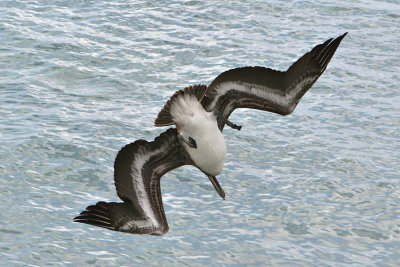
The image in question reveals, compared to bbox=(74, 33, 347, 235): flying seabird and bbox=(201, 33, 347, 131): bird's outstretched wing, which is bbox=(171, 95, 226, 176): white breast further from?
bbox=(201, 33, 347, 131): bird's outstretched wing

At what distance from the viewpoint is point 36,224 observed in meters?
19.3

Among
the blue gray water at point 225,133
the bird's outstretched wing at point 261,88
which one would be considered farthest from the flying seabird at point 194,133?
the blue gray water at point 225,133

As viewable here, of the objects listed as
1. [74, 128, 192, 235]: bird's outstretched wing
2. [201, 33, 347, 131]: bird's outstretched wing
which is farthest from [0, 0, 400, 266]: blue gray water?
[201, 33, 347, 131]: bird's outstretched wing

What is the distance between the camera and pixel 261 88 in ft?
41.1

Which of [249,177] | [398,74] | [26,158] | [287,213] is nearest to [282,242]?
[287,213]

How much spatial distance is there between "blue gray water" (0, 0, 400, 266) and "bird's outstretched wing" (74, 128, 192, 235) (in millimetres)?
5463

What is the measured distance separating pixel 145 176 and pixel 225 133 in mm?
10946

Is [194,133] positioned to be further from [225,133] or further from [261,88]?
[225,133]

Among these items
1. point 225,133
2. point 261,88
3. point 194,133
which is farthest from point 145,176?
point 225,133

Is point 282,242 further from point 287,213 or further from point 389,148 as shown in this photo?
point 389,148

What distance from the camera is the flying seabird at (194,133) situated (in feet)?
39.4

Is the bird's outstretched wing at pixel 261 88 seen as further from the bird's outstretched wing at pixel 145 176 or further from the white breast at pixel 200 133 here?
the bird's outstretched wing at pixel 145 176

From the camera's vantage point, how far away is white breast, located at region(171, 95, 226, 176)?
12.0 meters

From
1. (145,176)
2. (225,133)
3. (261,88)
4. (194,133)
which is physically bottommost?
(225,133)
